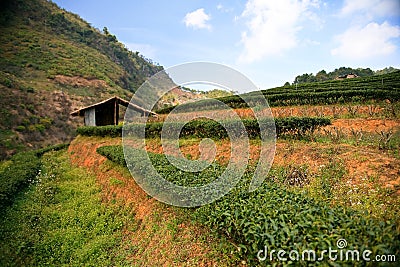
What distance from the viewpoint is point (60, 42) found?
53.1 metres

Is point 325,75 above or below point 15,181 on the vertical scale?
above

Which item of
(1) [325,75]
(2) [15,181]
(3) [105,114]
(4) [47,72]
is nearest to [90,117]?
(3) [105,114]

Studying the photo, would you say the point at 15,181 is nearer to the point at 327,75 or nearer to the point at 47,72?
the point at 47,72

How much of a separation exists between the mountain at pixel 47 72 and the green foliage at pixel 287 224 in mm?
26980

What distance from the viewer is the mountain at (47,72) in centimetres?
3006

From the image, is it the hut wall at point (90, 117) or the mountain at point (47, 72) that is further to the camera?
the mountain at point (47, 72)

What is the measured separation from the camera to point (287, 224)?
11.7 ft

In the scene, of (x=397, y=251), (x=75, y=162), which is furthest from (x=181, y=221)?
(x=75, y=162)

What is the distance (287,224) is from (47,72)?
47.1m

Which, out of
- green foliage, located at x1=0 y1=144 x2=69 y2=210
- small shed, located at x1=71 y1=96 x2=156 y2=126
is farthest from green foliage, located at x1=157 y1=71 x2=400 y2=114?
green foliage, located at x1=0 y1=144 x2=69 y2=210

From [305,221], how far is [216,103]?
55.0 ft

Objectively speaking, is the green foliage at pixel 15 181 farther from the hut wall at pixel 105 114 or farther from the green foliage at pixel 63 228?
the hut wall at pixel 105 114

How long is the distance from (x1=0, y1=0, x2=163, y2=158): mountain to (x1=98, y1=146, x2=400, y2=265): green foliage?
2698 cm

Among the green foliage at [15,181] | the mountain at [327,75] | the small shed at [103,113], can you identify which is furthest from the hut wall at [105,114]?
the mountain at [327,75]
